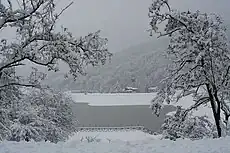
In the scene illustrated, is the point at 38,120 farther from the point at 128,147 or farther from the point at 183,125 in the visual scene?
the point at 128,147

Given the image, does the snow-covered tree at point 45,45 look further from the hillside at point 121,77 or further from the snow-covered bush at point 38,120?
the hillside at point 121,77

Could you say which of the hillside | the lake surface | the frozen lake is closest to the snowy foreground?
the frozen lake

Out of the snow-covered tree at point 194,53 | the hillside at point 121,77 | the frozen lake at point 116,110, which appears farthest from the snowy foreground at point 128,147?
the hillside at point 121,77

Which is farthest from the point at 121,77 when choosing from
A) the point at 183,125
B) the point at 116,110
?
the point at 183,125

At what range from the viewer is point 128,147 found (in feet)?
20.1

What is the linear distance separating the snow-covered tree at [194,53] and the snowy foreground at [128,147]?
9.13ft

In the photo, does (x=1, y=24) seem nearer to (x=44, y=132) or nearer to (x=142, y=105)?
(x=44, y=132)

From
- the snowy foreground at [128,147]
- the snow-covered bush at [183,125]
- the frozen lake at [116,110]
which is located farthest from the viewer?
the frozen lake at [116,110]

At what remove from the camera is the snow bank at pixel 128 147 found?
5.90 meters

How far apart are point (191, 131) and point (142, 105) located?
48860 millimetres

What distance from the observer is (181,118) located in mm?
9914

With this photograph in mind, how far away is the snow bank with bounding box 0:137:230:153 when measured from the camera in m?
5.90

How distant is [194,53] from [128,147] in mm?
4060

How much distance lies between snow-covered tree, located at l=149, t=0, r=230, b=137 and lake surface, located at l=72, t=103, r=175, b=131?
85.7 feet
